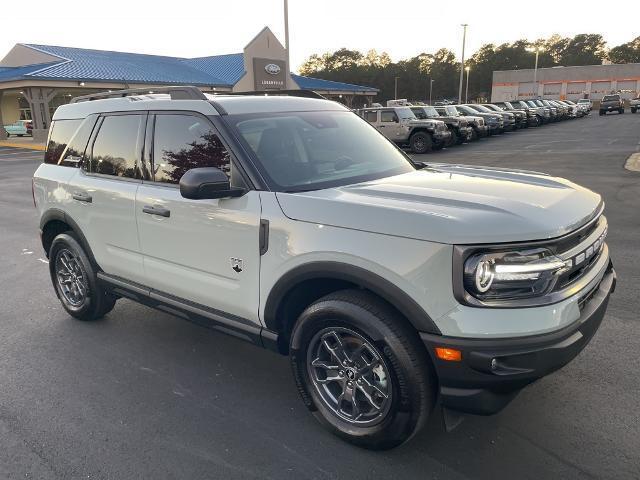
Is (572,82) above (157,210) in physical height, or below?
above

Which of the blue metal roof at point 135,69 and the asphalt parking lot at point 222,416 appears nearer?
the asphalt parking lot at point 222,416

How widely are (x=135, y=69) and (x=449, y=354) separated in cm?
3824

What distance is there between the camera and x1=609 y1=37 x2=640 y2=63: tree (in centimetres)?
11369

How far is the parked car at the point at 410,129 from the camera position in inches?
763

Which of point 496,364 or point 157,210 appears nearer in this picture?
point 496,364

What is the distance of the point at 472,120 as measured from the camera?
2314cm

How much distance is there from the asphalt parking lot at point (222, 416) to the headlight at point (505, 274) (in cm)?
99

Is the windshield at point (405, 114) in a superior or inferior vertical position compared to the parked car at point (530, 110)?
superior

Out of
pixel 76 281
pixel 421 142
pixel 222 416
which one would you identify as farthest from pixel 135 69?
pixel 222 416

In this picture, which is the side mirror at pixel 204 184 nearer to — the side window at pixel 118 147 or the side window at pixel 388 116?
the side window at pixel 118 147

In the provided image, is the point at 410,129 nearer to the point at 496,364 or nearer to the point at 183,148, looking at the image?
the point at 183,148

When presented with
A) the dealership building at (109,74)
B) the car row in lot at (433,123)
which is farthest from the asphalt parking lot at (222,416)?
the dealership building at (109,74)

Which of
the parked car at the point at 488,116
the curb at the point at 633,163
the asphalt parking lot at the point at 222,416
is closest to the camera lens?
the asphalt parking lot at the point at 222,416

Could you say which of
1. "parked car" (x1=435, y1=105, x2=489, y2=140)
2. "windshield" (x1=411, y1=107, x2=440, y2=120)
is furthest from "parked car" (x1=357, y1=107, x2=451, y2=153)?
"parked car" (x1=435, y1=105, x2=489, y2=140)
